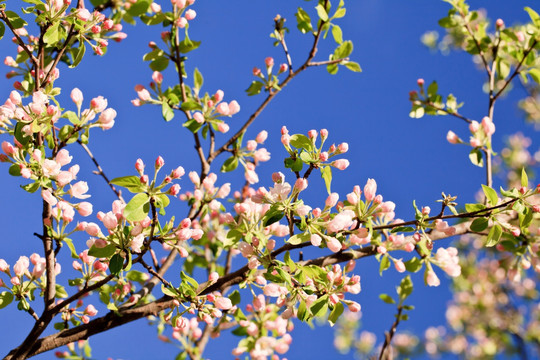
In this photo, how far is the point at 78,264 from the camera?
7.23ft

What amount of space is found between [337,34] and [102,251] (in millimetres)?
1879

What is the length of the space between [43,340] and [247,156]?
143 centimetres

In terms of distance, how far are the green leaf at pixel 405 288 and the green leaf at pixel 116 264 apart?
→ 1.63 meters

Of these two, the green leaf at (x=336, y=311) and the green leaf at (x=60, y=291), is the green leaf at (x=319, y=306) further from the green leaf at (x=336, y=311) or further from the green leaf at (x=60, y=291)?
the green leaf at (x=60, y=291)

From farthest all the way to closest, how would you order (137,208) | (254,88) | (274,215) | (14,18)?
1. (254,88)
2. (14,18)
3. (274,215)
4. (137,208)

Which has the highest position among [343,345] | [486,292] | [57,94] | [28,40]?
[486,292]

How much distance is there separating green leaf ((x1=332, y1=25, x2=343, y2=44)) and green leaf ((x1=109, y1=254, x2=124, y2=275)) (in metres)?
1.82

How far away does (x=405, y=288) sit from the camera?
2754mm

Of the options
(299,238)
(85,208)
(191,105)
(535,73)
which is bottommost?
(299,238)

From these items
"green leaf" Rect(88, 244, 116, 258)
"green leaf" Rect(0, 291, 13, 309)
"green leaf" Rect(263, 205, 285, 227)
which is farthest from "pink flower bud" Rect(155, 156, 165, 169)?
"green leaf" Rect(0, 291, 13, 309)

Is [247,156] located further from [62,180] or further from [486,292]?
[486,292]

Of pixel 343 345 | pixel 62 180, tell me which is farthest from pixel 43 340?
pixel 343 345

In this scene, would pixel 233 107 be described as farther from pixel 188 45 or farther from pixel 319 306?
pixel 319 306

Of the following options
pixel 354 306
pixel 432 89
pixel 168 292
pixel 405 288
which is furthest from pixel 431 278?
pixel 432 89
